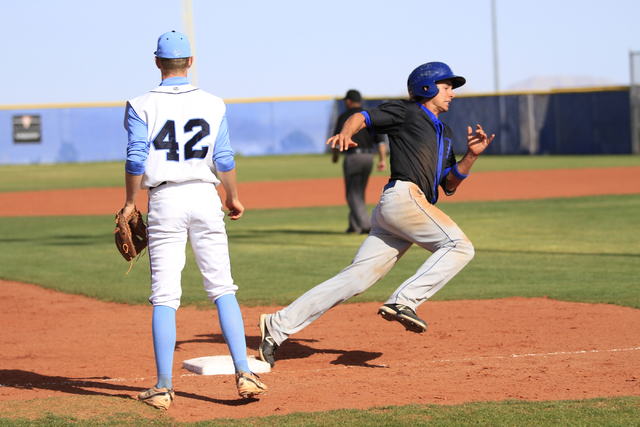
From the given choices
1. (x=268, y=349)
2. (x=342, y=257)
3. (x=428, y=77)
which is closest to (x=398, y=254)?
(x=268, y=349)

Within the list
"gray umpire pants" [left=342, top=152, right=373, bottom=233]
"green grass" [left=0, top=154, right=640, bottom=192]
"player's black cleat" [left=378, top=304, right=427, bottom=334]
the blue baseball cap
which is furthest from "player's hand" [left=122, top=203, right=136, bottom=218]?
"green grass" [left=0, top=154, right=640, bottom=192]

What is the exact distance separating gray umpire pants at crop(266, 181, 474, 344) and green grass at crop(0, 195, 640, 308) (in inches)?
92.2

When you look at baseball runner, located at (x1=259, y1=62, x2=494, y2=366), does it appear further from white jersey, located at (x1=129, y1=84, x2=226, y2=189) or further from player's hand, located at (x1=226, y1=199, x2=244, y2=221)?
white jersey, located at (x1=129, y1=84, x2=226, y2=189)

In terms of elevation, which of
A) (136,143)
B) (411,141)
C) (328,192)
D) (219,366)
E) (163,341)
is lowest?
(328,192)

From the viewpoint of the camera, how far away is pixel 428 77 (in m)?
4.87

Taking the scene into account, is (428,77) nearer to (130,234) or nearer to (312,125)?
(130,234)

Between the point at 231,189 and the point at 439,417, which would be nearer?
the point at 439,417

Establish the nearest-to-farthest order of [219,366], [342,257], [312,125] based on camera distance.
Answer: [219,366], [342,257], [312,125]

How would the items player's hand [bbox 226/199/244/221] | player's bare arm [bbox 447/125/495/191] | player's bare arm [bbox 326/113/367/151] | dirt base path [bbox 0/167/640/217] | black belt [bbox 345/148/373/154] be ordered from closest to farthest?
player's hand [bbox 226/199/244/221] < player's bare arm [bbox 326/113/367/151] < player's bare arm [bbox 447/125/495/191] < black belt [bbox 345/148/373/154] < dirt base path [bbox 0/167/640/217]

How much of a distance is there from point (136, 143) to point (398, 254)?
190 centimetres

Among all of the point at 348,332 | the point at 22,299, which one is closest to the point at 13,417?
the point at 348,332

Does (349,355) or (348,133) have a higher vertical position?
(348,133)

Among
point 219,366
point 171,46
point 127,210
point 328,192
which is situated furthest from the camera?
point 328,192

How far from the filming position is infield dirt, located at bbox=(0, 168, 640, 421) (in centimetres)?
418
